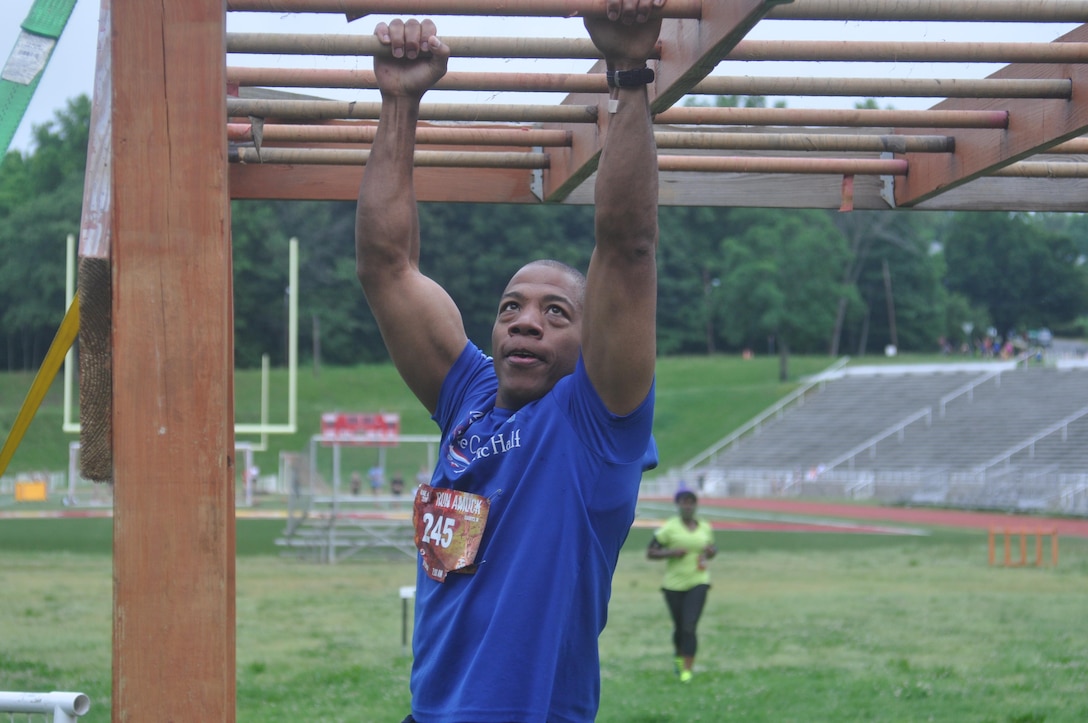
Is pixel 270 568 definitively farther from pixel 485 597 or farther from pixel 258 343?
pixel 258 343

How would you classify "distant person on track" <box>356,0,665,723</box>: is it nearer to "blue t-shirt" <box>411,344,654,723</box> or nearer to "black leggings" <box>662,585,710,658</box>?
"blue t-shirt" <box>411,344,654,723</box>

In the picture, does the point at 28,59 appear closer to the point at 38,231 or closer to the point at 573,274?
the point at 573,274

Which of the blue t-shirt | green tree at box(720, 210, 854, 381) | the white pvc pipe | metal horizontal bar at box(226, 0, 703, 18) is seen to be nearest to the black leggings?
the white pvc pipe

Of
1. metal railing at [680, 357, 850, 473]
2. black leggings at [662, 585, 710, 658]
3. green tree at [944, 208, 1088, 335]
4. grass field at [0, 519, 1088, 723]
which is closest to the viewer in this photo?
grass field at [0, 519, 1088, 723]

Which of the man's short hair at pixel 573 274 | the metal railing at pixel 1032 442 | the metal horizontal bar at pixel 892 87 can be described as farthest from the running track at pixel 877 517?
the man's short hair at pixel 573 274

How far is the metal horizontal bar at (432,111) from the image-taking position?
360cm

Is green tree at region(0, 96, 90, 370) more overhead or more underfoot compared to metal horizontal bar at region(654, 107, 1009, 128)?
more overhead

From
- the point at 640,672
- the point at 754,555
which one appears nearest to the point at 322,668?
the point at 640,672

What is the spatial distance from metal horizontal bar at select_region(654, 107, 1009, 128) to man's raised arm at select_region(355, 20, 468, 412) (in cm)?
122

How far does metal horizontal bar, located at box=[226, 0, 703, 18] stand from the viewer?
2736mm

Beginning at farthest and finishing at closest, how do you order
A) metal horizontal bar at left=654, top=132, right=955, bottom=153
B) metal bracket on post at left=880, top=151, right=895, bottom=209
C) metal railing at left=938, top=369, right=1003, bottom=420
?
metal railing at left=938, top=369, right=1003, bottom=420 < metal bracket on post at left=880, top=151, right=895, bottom=209 < metal horizontal bar at left=654, top=132, right=955, bottom=153

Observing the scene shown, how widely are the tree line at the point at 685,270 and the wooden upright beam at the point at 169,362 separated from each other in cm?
4770

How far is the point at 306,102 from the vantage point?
3.62 metres

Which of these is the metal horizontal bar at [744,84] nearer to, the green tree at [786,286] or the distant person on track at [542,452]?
the distant person on track at [542,452]
